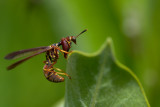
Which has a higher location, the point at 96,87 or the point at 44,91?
the point at 96,87

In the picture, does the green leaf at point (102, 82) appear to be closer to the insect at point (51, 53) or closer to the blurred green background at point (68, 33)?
the insect at point (51, 53)

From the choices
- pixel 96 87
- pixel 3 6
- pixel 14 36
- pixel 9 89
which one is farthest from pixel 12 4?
pixel 96 87

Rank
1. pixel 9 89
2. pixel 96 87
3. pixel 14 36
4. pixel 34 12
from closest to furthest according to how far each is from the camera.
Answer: pixel 96 87 < pixel 9 89 < pixel 14 36 < pixel 34 12

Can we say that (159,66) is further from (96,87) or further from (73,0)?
(96,87)

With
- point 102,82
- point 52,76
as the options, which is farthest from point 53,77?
point 102,82

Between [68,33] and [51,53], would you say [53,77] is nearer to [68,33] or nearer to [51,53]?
[51,53]

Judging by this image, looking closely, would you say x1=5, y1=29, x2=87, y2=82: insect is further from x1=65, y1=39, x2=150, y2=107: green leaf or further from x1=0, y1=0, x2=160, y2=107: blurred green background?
x1=65, y1=39, x2=150, y2=107: green leaf

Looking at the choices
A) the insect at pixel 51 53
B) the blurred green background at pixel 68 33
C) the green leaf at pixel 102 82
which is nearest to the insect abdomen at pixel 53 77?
the insect at pixel 51 53
